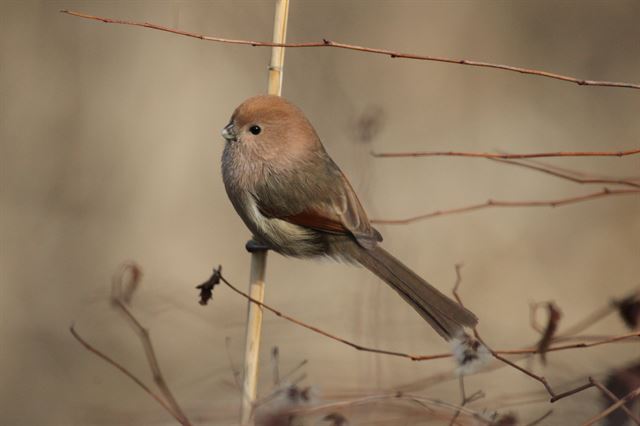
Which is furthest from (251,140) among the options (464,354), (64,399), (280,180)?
(64,399)

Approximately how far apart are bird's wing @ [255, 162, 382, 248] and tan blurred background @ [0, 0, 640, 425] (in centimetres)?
139

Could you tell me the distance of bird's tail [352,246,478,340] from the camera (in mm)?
2885

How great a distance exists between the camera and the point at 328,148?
595cm

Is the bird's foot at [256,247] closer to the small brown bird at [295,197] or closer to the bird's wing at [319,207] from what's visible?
the small brown bird at [295,197]

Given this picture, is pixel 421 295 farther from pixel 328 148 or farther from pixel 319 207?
pixel 328 148

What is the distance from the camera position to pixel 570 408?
8.22 feet

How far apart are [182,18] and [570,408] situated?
3688mm

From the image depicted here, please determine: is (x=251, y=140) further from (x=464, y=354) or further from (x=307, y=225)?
(x=464, y=354)

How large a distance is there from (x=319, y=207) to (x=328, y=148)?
2.59 metres

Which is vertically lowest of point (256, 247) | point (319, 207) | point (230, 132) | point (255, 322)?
point (255, 322)

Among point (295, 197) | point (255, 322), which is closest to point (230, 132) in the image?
point (295, 197)

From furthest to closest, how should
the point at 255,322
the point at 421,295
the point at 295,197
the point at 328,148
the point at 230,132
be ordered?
the point at 328,148 → the point at 295,197 → the point at 230,132 → the point at 421,295 → the point at 255,322

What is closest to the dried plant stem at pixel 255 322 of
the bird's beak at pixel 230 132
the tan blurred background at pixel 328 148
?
the bird's beak at pixel 230 132

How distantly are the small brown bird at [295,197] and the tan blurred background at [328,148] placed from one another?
55.4 inches
